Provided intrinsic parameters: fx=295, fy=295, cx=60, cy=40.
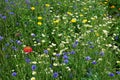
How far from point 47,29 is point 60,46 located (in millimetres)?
660

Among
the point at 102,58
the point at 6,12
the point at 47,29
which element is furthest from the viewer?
the point at 6,12

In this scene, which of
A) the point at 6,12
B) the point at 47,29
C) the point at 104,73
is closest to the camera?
the point at 104,73

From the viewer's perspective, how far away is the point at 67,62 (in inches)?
127

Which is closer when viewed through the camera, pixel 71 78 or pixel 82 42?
pixel 71 78

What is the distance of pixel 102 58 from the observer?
3.45 meters

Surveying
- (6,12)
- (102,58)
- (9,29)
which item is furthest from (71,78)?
(6,12)

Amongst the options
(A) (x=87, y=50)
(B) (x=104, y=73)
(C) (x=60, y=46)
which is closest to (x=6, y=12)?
(C) (x=60, y=46)

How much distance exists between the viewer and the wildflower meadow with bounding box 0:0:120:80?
10.7ft

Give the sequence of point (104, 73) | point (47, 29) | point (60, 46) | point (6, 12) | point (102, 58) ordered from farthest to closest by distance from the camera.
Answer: point (6, 12) → point (47, 29) → point (60, 46) → point (102, 58) → point (104, 73)

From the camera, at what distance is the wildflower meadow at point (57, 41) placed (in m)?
3.25

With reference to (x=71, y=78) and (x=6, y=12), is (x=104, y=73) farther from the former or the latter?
(x=6, y=12)

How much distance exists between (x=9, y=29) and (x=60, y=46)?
1041mm

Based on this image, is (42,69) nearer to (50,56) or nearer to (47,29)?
(50,56)

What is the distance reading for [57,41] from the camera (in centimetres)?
399
